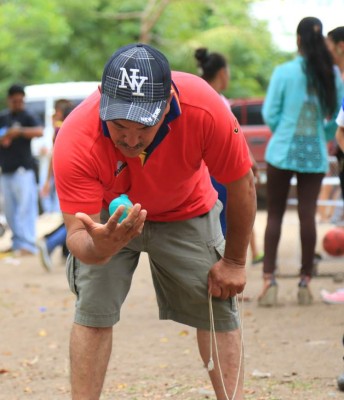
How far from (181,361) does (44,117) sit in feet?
50.4

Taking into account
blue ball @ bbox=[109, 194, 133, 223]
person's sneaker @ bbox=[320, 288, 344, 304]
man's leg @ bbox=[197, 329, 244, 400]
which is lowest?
person's sneaker @ bbox=[320, 288, 344, 304]

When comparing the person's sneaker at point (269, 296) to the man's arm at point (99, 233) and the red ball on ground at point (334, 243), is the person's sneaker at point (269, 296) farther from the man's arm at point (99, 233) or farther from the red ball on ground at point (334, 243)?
the man's arm at point (99, 233)

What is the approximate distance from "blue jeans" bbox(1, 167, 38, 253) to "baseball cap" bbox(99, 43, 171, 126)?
833cm

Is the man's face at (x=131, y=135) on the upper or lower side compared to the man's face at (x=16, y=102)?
upper

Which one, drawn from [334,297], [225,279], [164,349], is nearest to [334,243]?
[334,297]

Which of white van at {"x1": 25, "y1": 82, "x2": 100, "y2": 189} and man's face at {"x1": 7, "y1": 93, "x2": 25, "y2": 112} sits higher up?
man's face at {"x1": 7, "y1": 93, "x2": 25, "y2": 112}

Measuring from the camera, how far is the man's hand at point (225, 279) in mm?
4340

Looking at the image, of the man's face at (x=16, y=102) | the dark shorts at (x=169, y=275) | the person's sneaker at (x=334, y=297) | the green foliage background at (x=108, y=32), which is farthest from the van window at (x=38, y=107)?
the dark shorts at (x=169, y=275)

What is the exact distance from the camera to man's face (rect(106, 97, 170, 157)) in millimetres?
3693

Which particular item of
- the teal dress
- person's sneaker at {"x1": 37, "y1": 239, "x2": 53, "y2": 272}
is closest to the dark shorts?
the teal dress

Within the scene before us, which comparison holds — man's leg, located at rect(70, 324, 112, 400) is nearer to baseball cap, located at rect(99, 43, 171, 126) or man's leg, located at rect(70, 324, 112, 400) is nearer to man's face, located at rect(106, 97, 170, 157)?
man's face, located at rect(106, 97, 170, 157)

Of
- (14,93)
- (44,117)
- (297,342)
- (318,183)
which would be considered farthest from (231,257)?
(44,117)

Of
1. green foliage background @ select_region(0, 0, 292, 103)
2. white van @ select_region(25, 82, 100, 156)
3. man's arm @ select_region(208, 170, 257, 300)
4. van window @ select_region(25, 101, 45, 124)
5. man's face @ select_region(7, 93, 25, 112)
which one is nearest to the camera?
man's arm @ select_region(208, 170, 257, 300)

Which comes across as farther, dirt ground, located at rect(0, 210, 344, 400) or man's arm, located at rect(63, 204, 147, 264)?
dirt ground, located at rect(0, 210, 344, 400)
